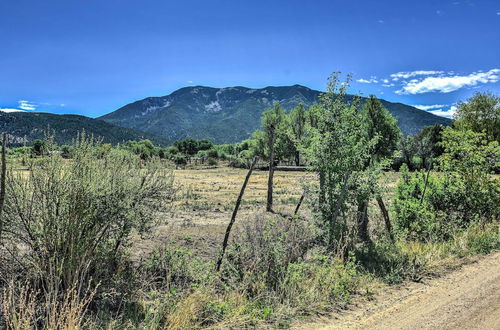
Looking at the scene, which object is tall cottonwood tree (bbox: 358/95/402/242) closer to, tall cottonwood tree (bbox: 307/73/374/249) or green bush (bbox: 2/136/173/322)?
tall cottonwood tree (bbox: 307/73/374/249)

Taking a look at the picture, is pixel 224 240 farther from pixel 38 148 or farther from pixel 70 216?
pixel 38 148

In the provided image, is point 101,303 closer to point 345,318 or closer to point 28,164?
point 28,164

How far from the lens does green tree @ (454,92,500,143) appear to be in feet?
159

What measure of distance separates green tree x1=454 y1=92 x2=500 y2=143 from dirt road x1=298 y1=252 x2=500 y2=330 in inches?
1956

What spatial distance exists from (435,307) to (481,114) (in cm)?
5545

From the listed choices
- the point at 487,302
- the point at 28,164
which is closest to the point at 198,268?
the point at 28,164

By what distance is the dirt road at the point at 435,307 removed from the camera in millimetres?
4891

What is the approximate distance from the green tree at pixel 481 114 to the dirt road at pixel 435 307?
49.7 m

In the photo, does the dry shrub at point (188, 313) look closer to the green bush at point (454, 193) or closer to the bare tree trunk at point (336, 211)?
the bare tree trunk at point (336, 211)

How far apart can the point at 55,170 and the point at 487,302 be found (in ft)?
24.3

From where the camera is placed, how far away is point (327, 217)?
834 cm

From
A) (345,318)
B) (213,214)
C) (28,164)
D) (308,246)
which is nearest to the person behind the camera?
(345,318)

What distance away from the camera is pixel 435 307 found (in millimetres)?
5453

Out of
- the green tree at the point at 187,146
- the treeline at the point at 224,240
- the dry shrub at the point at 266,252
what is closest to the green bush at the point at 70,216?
the treeline at the point at 224,240
